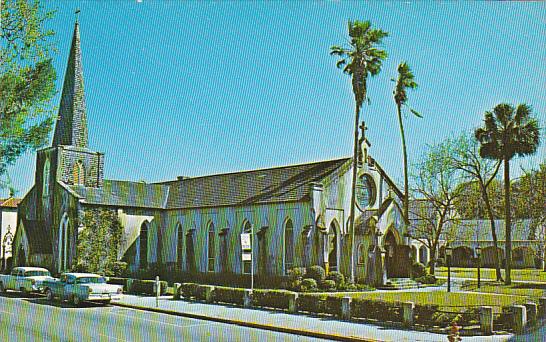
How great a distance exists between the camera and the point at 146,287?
81.9 ft

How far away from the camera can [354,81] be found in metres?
29.6

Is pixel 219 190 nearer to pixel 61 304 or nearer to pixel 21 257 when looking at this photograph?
pixel 21 257

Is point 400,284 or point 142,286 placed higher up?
point 142,286

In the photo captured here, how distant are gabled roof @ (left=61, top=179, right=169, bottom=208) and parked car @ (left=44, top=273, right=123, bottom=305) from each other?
1172cm

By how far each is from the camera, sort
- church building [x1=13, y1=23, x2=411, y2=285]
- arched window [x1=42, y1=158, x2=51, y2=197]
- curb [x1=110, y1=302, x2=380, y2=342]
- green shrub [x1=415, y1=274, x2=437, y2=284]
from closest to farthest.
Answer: curb [x1=110, y1=302, x2=380, y2=342]
church building [x1=13, y1=23, x2=411, y2=285]
green shrub [x1=415, y1=274, x2=437, y2=284]
arched window [x1=42, y1=158, x2=51, y2=197]

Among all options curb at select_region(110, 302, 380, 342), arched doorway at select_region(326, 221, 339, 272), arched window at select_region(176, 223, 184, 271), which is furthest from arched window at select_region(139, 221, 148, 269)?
curb at select_region(110, 302, 380, 342)

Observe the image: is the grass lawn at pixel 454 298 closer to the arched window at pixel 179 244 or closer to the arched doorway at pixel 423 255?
the arched window at pixel 179 244

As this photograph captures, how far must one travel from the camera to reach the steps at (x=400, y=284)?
29.0 m

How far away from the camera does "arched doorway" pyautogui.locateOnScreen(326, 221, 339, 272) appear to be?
29656mm

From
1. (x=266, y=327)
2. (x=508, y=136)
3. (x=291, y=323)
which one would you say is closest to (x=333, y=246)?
(x=508, y=136)

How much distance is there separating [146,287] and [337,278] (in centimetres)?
835

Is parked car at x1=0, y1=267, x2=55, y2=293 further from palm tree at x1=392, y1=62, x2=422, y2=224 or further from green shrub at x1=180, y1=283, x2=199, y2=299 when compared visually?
palm tree at x1=392, y1=62, x2=422, y2=224

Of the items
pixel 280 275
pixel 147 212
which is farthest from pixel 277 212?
pixel 147 212

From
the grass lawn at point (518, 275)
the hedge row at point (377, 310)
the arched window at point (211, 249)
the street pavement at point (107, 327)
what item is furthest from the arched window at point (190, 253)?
the hedge row at point (377, 310)
